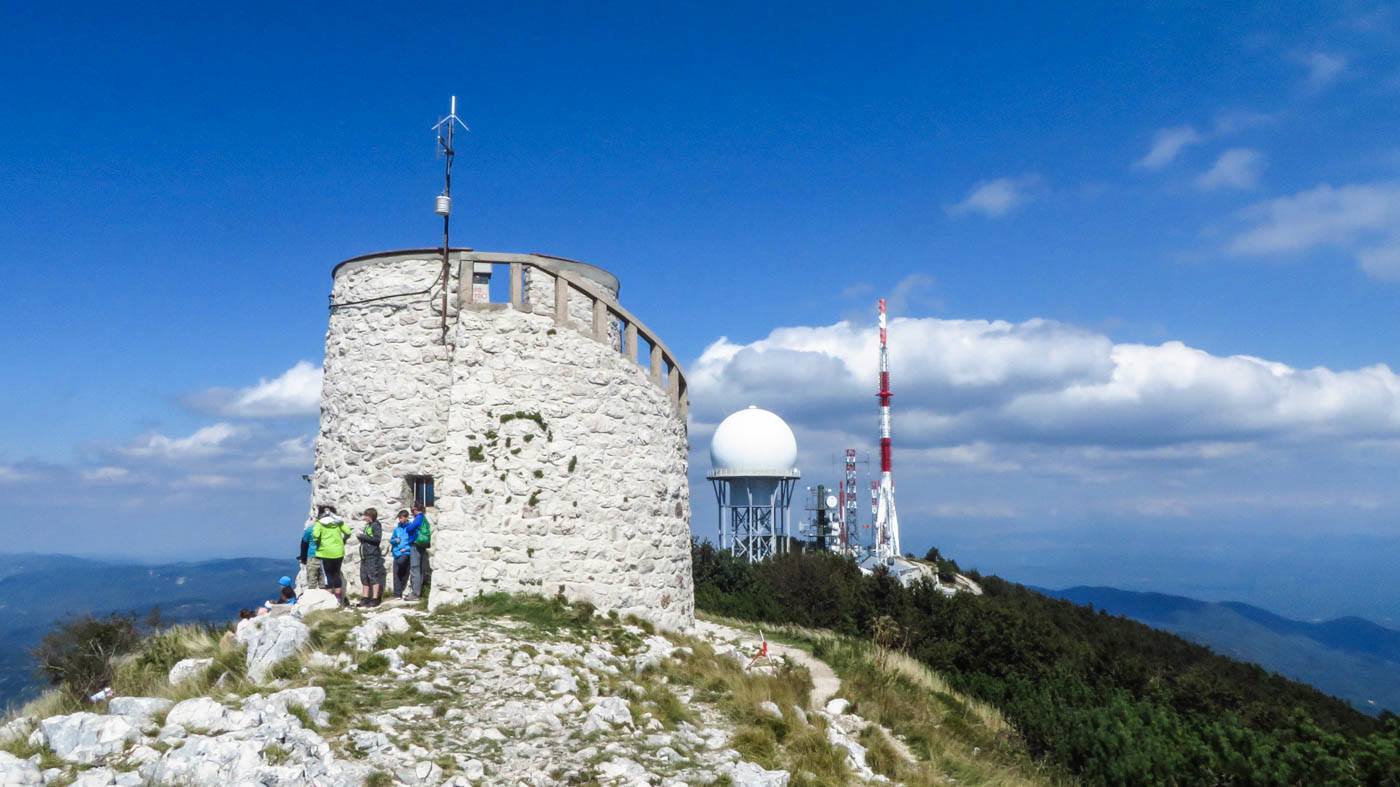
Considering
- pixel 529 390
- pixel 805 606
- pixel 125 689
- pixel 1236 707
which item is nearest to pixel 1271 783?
pixel 1236 707

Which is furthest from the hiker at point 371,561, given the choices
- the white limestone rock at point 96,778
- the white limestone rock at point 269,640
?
the white limestone rock at point 96,778

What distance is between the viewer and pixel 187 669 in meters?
10.8

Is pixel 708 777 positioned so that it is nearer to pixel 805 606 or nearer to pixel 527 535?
pixel 527 535

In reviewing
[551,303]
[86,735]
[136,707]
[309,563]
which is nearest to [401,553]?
[309,563]

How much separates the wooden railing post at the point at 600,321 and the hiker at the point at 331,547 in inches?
241

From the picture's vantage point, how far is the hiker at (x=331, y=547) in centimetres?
1532

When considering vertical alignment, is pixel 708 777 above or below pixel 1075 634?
above

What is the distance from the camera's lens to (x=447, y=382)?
1642 cm

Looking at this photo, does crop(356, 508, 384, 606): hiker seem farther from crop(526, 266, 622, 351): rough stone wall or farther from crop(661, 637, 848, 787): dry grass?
crop(661, 637, 848, 787): dry grass

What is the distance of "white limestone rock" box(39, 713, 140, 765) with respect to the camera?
8000mm

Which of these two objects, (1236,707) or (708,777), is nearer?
(708,777)

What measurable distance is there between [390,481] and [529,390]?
335cm

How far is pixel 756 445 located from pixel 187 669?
3984cm

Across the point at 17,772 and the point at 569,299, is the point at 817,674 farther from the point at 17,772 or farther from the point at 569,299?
the point at 17,772
